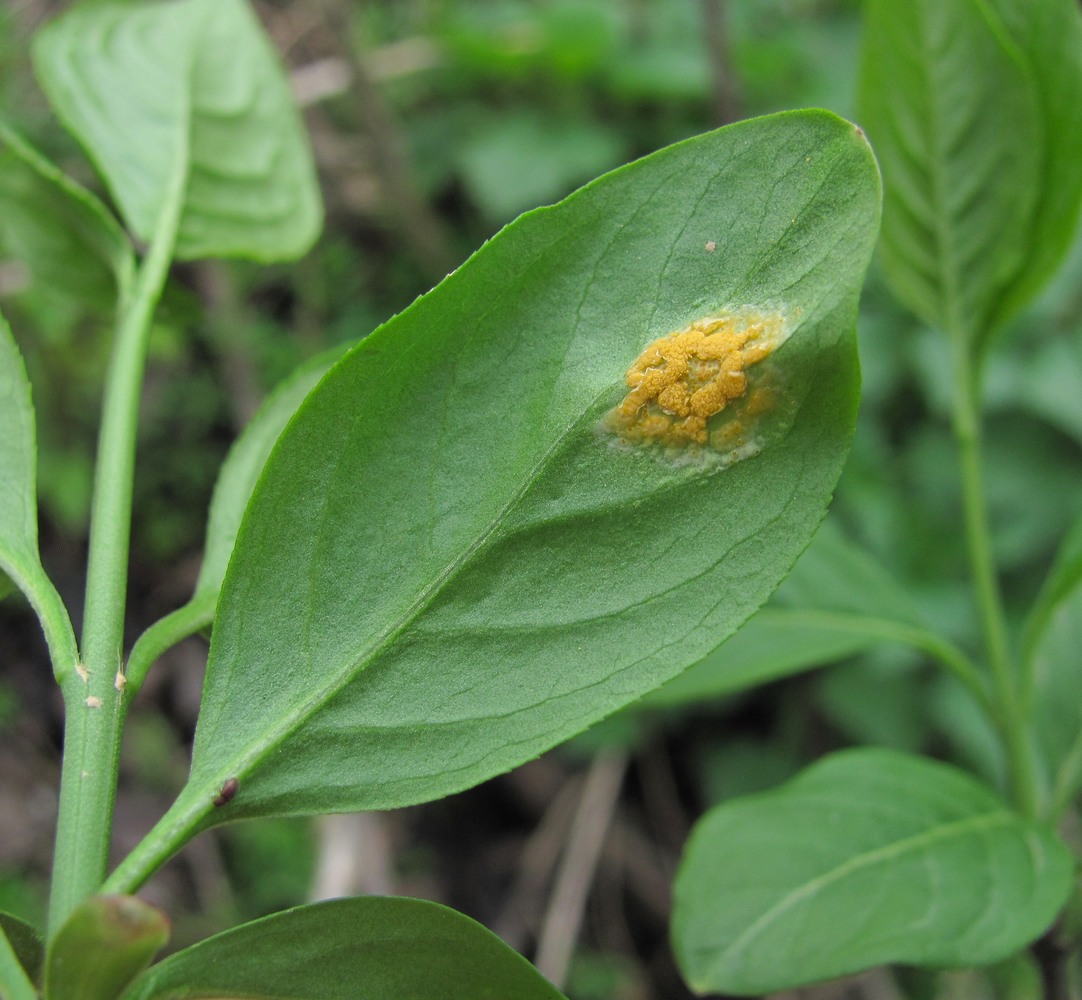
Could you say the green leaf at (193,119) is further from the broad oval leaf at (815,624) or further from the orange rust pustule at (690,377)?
the broad oval leaf at (815,624)

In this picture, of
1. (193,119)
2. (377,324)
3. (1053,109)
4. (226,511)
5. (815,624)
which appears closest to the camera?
(226,511)

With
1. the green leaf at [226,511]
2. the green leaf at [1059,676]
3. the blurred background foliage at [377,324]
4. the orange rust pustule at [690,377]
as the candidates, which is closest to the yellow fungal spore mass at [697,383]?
the orange rust pustule at [690,377]

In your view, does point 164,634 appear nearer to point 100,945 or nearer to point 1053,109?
point 100,945

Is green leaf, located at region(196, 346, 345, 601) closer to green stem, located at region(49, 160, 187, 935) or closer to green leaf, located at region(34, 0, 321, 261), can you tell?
green stem, located at region(49, 160, 187, 935)

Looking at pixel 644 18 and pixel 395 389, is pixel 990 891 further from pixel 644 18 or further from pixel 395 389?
pixel 644 18

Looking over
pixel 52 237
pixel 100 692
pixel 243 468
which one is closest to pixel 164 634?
pixel 100 692

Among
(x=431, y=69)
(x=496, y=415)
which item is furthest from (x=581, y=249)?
(x=431, y=69)

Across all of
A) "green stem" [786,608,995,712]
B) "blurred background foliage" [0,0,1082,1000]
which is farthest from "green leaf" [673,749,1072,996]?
"blurred background foliage" [0,0,1082,1000]
